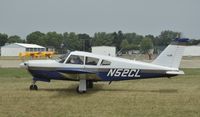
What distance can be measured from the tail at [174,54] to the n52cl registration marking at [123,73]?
1191 mm

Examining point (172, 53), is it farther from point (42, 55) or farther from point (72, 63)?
point (42, 55)

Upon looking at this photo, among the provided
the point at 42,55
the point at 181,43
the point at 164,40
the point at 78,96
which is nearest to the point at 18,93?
the point at 78,96

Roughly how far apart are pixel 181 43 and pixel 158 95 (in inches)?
108

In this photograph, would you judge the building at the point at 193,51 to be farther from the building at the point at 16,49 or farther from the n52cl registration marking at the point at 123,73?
the n52cl registration marking at the point at 123,73

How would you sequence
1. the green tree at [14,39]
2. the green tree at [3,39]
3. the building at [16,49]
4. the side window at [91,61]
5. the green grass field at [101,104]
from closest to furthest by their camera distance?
the green grass field at [101,104], the side window at [91,61], the building at [16,49], the green tree at [3,39], the green tree at [14,39]

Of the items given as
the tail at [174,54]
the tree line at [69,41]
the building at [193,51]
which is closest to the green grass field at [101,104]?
the tail at [174,54]

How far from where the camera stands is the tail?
14.6m

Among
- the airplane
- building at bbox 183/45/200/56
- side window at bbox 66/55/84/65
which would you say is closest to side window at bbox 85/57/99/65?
the airplane

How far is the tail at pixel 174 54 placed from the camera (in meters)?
14.6

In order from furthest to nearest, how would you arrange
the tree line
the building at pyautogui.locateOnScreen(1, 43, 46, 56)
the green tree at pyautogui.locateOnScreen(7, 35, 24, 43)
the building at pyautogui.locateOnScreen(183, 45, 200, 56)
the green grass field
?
the green tree at pyautogui.locateOnScreen(7, 35, 24, 43)
the tree line
the building at pyautogui.locateOnScreen(1, 43, 46, 56)
the building at pyautogui.locateOnScreen(183, 45, 200, 56)
the green grass field

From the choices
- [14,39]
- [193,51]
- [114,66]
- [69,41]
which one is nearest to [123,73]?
[114,66]

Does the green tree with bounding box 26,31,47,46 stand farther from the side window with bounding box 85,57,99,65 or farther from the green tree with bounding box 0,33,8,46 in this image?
the side window with bounding box 85,57,99,65

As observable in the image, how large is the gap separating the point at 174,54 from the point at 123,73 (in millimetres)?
2340

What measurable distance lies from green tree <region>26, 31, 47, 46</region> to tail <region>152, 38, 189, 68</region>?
125841 mm
